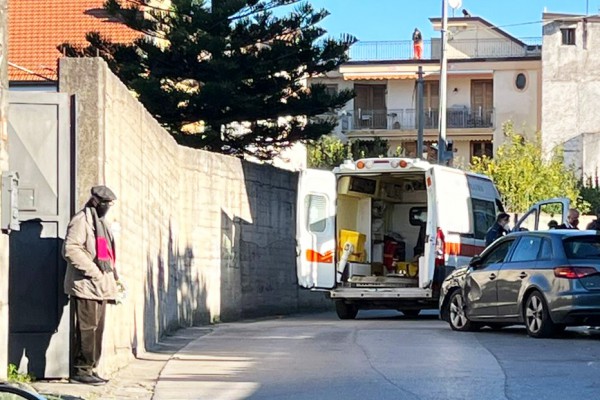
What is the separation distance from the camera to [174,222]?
1822 cm

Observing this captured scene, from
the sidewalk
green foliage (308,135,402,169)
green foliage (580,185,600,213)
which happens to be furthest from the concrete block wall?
green foliage (580,185,600,213)

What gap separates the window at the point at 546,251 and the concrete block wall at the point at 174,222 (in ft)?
16.3

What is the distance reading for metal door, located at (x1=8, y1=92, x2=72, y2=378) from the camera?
10.5m

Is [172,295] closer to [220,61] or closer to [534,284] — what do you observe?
[534,284]

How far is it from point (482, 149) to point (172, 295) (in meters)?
43.0

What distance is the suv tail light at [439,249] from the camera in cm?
1992

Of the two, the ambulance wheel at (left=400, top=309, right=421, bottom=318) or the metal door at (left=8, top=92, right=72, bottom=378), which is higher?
the metal door at (left=8, top=92, right=72, bottom=378)

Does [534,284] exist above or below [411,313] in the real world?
above

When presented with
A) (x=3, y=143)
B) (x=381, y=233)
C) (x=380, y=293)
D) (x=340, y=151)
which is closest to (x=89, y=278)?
(x=3, y=143)

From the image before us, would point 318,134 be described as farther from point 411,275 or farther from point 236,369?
point 236,369

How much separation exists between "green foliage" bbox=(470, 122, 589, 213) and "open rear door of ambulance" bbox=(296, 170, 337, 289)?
26888 mm

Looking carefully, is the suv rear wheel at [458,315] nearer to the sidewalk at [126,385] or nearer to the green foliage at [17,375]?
the sidewalk at [126,385]

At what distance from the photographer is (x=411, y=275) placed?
21.9 meters

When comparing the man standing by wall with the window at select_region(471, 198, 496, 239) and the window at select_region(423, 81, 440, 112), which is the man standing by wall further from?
the window at select_region(471, 198, 496, 239)
